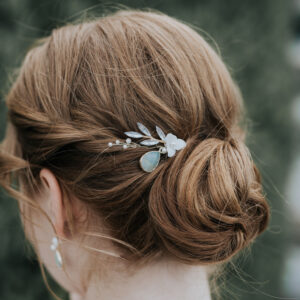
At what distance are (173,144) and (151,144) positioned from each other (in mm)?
63

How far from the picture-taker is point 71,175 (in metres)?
1.00

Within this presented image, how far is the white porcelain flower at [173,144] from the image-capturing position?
3.07 ft

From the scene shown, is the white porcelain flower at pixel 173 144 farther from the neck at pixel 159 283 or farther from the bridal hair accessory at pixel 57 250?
the bridal hair accessory at pixel 57 250

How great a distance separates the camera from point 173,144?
0.94 meters

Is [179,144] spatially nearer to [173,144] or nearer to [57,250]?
[173,144]

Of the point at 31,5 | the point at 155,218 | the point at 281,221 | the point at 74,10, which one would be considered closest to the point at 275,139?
the point at 281,221

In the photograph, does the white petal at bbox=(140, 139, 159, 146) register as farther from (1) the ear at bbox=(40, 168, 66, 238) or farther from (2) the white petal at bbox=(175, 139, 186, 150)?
(1) the ear at bbox=(40, 168, 66, 238)

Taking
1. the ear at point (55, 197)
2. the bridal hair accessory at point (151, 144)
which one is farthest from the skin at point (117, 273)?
the bridal hair accessory at point (151, 144)

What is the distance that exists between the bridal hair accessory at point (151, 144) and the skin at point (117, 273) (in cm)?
25

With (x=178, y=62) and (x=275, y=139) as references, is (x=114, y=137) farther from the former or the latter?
(x=275, y=139)

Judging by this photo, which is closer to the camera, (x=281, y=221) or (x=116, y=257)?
(x=116, y=257)

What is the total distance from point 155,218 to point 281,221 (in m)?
2.83

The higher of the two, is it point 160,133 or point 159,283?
point 160,133

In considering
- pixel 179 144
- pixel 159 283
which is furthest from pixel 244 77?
pixel 159 283
